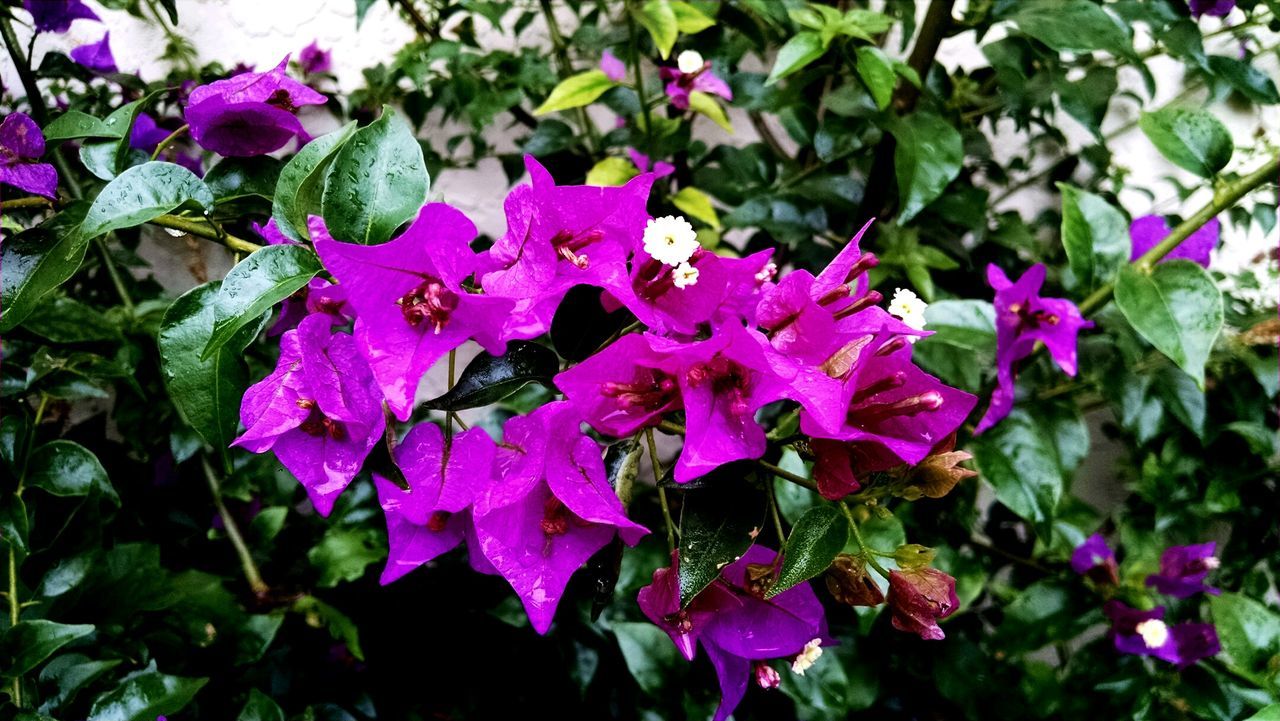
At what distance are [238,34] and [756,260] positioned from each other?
911mm

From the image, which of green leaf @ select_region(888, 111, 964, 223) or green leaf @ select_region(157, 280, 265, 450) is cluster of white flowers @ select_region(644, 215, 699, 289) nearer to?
green leaf @ select_region(157, 280, 265, 450)

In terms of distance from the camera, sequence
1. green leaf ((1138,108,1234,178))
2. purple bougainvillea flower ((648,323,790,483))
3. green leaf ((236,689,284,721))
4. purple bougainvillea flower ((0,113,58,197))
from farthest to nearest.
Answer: green leaf ((1138,108,1234,178))
green leaf ((236,689,284,721))
purple bougainvillea flower ((0,113,58,197))
purple bougainvillea flower ((648,323,790,483))

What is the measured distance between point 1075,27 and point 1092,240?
0.19 metres

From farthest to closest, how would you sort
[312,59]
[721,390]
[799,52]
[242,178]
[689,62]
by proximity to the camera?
1. [312,59]
2. [689,62]
3. [799,52]
4. [242,178]
5. [721,390]

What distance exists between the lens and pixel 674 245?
1.18ft

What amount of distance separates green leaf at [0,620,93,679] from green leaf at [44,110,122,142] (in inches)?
11.3

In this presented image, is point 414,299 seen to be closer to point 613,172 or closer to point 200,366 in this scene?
point 200,366

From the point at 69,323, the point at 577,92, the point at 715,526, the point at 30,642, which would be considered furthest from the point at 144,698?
the point at 577,92

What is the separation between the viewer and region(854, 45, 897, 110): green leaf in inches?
25.8

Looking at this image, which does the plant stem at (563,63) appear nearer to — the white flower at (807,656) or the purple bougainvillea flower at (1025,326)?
the purple bougainvillea flower at (1025,326)

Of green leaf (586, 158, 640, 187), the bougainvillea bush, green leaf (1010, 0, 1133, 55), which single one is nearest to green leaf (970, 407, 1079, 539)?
the bougainvillea bush

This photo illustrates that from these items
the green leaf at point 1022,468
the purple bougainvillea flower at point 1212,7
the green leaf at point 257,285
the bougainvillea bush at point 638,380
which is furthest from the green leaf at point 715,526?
the purple bougainvillea flower at point 1212,7

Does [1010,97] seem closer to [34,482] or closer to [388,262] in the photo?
A: [388,262]

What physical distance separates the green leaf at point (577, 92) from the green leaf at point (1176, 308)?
1.67ft
